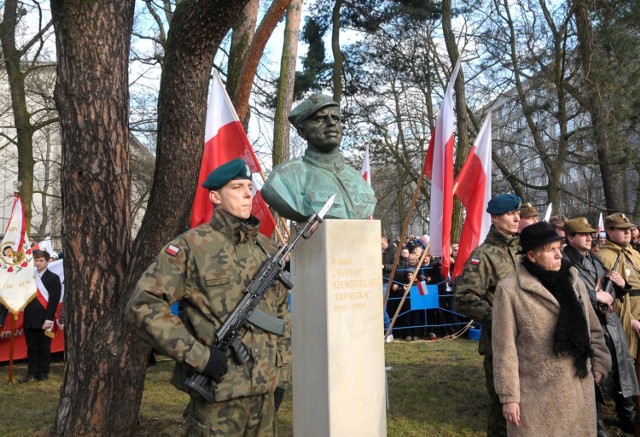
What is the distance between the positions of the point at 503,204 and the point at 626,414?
269cm

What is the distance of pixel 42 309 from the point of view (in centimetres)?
868

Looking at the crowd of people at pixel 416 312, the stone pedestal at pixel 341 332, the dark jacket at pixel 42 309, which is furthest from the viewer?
the crowd of people at pixel 416 312

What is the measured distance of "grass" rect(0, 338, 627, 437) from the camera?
5785mm

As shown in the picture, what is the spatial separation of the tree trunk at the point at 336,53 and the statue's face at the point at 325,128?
11130 mm

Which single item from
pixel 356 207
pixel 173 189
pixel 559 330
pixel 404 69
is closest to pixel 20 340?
pixel 173 189

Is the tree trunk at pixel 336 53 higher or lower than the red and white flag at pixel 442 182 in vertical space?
higher

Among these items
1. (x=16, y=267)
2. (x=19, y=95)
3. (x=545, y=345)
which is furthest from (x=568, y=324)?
(x=19, y=95)

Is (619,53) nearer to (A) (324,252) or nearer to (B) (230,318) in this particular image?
(A) (324,252)

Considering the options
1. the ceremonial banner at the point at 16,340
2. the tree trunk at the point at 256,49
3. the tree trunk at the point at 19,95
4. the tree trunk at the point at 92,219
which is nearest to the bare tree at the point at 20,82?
the tree trunk at the point at 19,95

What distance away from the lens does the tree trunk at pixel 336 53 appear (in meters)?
15.5

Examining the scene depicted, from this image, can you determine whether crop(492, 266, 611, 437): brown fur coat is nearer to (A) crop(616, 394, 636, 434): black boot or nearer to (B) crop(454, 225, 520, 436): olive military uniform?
(B) crop(454, 225, 520, 436): olive military uniform

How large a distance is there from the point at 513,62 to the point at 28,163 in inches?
581

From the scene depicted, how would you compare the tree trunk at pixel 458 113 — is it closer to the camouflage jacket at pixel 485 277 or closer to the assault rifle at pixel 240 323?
the camouflage jacket at pixel 485 277

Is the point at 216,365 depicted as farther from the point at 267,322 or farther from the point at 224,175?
the point at 224,175
